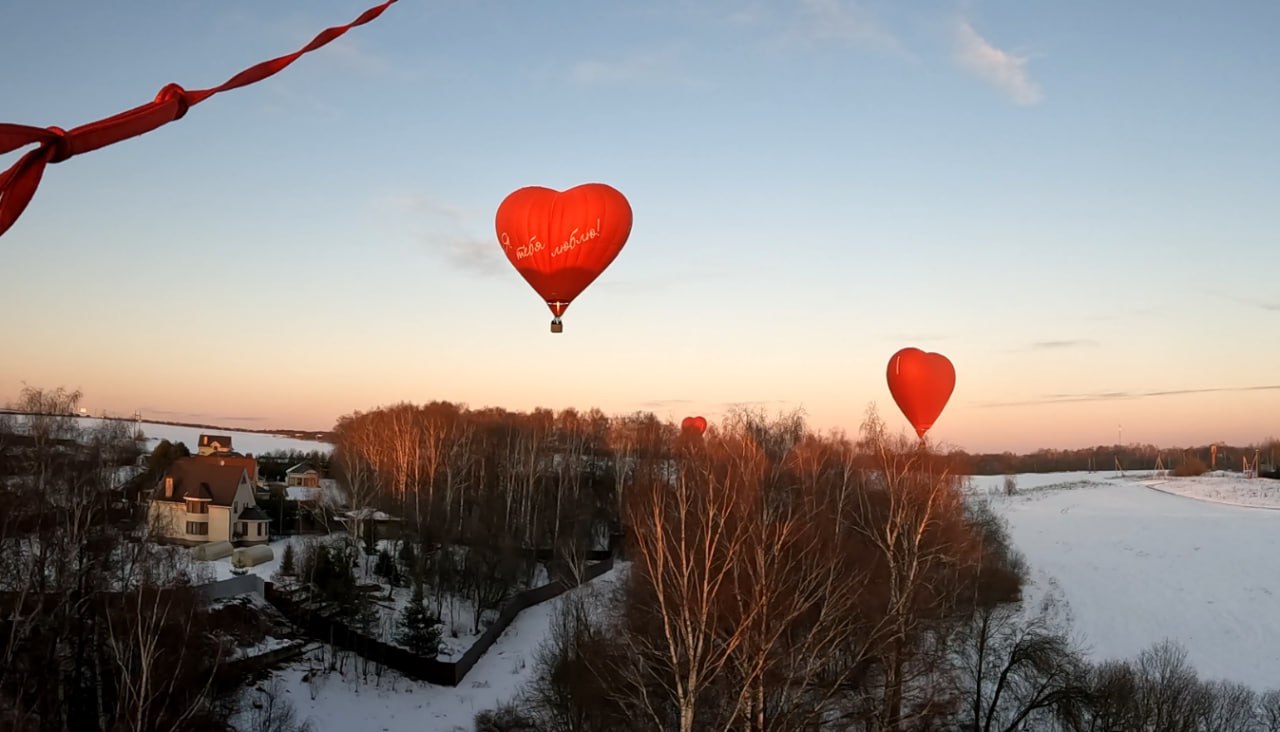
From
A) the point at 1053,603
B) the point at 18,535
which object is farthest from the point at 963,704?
the point at 18,535

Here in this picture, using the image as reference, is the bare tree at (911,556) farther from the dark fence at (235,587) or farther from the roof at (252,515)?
the roof at (252,515)

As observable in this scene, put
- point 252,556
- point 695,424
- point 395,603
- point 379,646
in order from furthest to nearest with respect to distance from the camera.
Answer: point 695,424 < point 252,556 < point 395,603 < point 379,646

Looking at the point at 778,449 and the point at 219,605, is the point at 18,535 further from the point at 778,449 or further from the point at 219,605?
the point at 778,449

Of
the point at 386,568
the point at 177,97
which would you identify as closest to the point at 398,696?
the point at 386,568

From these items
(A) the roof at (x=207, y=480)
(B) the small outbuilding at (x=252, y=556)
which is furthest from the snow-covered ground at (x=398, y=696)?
(A) the roof at (x=207, y=480)

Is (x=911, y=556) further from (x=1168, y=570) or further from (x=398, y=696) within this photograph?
(x=1168, y=570)

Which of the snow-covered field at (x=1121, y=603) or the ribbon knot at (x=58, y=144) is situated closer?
the ribbon knot at (x=58, y=144)
